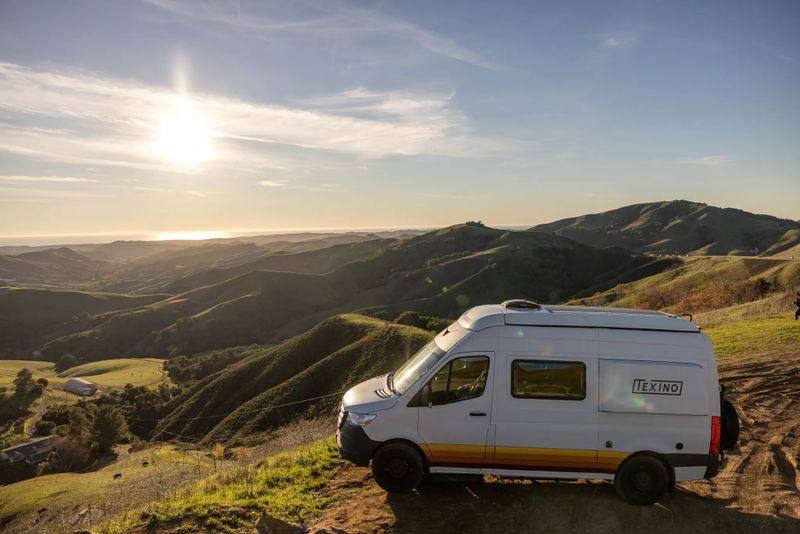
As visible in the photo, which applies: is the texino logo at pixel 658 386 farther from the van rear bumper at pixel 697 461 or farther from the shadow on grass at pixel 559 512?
the shadow on grass at pixel 559 512

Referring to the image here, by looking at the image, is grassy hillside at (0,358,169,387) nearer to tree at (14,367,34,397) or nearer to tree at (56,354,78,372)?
tree at (56,354,78,372)

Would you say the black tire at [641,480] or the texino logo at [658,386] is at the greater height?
the texino logo at [658,386]

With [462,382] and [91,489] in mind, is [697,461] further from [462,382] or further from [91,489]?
[91,489]

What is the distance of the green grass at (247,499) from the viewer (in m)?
7.83

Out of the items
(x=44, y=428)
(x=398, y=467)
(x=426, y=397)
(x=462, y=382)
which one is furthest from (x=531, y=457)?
(x=44, y=428)

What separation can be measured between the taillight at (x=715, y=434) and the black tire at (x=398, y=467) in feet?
17.2

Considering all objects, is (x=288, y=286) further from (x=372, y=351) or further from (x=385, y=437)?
(x=385, y=437)

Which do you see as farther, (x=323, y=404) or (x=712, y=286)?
(x=712, y=286)

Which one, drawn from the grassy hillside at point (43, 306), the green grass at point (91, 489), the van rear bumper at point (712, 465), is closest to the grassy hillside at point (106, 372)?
the grassy hillside at point (43, 306)

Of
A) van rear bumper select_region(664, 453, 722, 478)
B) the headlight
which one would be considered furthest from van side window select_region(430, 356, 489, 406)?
van rear bumper select_region(664, 453, 722, 478)

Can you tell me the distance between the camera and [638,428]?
808 centimetres

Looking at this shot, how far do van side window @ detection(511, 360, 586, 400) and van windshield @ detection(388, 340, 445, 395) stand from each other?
4.82 feet

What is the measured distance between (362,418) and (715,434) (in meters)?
6.43

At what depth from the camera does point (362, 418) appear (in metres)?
8.48
